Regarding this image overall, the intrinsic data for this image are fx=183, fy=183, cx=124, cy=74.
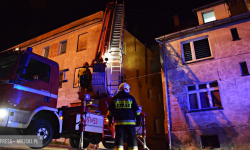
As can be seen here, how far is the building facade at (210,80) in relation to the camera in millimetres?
9398

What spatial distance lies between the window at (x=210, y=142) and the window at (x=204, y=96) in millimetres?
1534

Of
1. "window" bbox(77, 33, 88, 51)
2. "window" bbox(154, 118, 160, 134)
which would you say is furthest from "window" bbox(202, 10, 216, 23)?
"window" bbox(154, 118, 160, 134)

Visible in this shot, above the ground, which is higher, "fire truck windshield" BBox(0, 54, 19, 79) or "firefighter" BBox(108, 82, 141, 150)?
"fire truck windshield" BBox(0, 54, 19, 79)

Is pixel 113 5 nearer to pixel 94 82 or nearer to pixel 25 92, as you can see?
pixel 94 82

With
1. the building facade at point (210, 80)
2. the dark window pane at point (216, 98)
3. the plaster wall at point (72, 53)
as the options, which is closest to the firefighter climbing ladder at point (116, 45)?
the plaster wall at point (72, 53)

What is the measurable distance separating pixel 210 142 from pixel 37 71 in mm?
8961

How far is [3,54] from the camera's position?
19.6 ft

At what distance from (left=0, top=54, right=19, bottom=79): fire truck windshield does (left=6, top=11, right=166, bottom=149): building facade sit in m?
7.71

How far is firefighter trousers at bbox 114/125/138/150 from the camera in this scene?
13.0ft

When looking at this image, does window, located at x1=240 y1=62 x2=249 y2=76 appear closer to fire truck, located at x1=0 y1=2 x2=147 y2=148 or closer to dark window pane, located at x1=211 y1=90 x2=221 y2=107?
dark window pane, located at x1=211 y1=90 x2=221 y2=107

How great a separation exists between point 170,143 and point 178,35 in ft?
22.6

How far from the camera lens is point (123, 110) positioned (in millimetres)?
A: 4281

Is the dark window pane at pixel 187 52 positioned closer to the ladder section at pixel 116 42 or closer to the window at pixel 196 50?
the window at pixel 196 50

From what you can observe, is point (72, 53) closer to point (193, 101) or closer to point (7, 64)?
point (7, 64)
